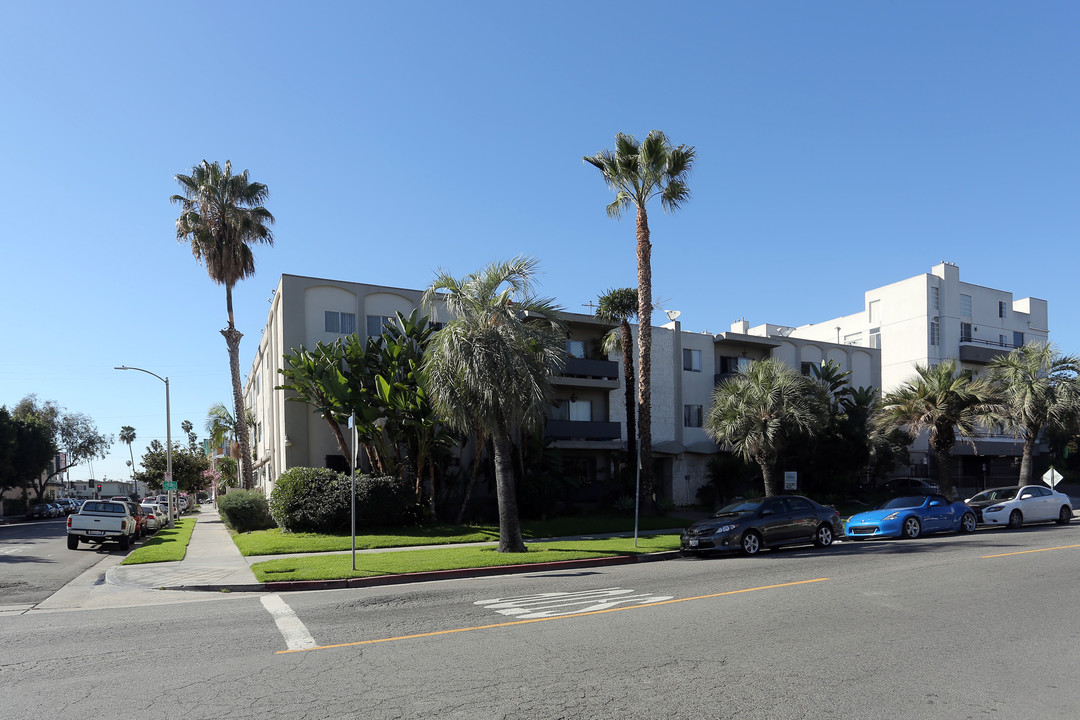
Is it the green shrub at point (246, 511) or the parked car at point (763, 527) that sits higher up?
the parked car at point (763, 527)

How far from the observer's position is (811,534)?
61.9ft

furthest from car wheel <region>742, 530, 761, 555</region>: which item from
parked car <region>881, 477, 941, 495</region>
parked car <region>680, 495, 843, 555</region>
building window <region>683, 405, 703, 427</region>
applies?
parked car <region>881, 477, 941, 495</region>

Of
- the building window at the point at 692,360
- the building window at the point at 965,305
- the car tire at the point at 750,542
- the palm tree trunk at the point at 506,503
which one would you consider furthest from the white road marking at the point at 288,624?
the building window at the point at 965,305

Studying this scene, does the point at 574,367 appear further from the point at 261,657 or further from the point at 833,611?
the point at 261,657

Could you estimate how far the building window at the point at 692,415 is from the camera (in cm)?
3688

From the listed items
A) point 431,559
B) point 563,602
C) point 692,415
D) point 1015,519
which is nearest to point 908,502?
point 1015,519

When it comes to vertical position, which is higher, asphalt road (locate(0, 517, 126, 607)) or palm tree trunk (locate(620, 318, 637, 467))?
palm tree trunk (locate(620, 318, 637, 467))

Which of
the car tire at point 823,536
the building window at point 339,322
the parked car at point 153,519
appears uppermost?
the building window at point 339,322

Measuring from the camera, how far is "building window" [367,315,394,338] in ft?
98.2

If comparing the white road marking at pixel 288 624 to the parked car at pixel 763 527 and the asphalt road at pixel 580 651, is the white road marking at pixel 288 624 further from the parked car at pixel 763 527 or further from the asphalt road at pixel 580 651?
the parked car at pixel 763 527

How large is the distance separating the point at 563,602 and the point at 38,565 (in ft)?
51.5

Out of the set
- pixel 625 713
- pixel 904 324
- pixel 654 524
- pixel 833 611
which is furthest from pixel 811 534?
pixel 904 324

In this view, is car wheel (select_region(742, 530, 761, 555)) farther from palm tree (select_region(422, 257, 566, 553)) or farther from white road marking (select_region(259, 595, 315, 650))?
white road marking (select_region(259, 595, 315, 650))

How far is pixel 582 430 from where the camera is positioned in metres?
31.5
